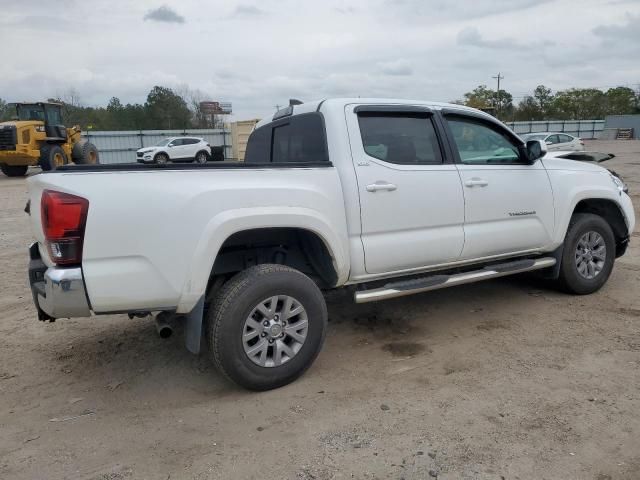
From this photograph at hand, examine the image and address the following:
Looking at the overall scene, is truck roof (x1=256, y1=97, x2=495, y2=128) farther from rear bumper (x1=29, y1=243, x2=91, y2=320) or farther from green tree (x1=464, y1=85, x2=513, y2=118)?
green tree (x1=464, y1=85, x2=513, y2=118)

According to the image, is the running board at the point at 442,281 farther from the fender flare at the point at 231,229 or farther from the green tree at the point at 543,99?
the green tree at the point at 543,99

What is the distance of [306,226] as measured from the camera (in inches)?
136

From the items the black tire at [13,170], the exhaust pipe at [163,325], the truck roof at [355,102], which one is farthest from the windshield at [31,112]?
the exhaust pipe at [163,325]

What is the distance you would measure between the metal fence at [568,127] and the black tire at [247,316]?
49.0 m

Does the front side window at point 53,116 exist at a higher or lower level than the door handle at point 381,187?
higher

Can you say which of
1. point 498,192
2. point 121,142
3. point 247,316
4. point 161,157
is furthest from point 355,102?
point 121,142

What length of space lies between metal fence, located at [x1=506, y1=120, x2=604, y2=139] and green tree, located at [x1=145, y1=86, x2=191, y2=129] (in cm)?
3325

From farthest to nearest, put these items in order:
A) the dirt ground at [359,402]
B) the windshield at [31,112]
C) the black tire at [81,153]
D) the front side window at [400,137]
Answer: the black tire at [81,153] → the windshield at [31,112] → the front side window at [400,137] → the dirt ground at [359,402]

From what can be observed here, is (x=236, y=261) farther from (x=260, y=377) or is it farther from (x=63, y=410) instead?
(x=63, y=410)

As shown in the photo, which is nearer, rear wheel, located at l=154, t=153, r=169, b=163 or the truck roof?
the truck roof

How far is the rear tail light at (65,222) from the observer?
9.30 ft

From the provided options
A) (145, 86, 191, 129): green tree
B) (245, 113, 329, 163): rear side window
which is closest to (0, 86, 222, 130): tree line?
(145, 86, 191, 129): green tree

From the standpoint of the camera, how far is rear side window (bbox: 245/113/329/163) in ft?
13.0

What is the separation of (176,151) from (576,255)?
26450mm
